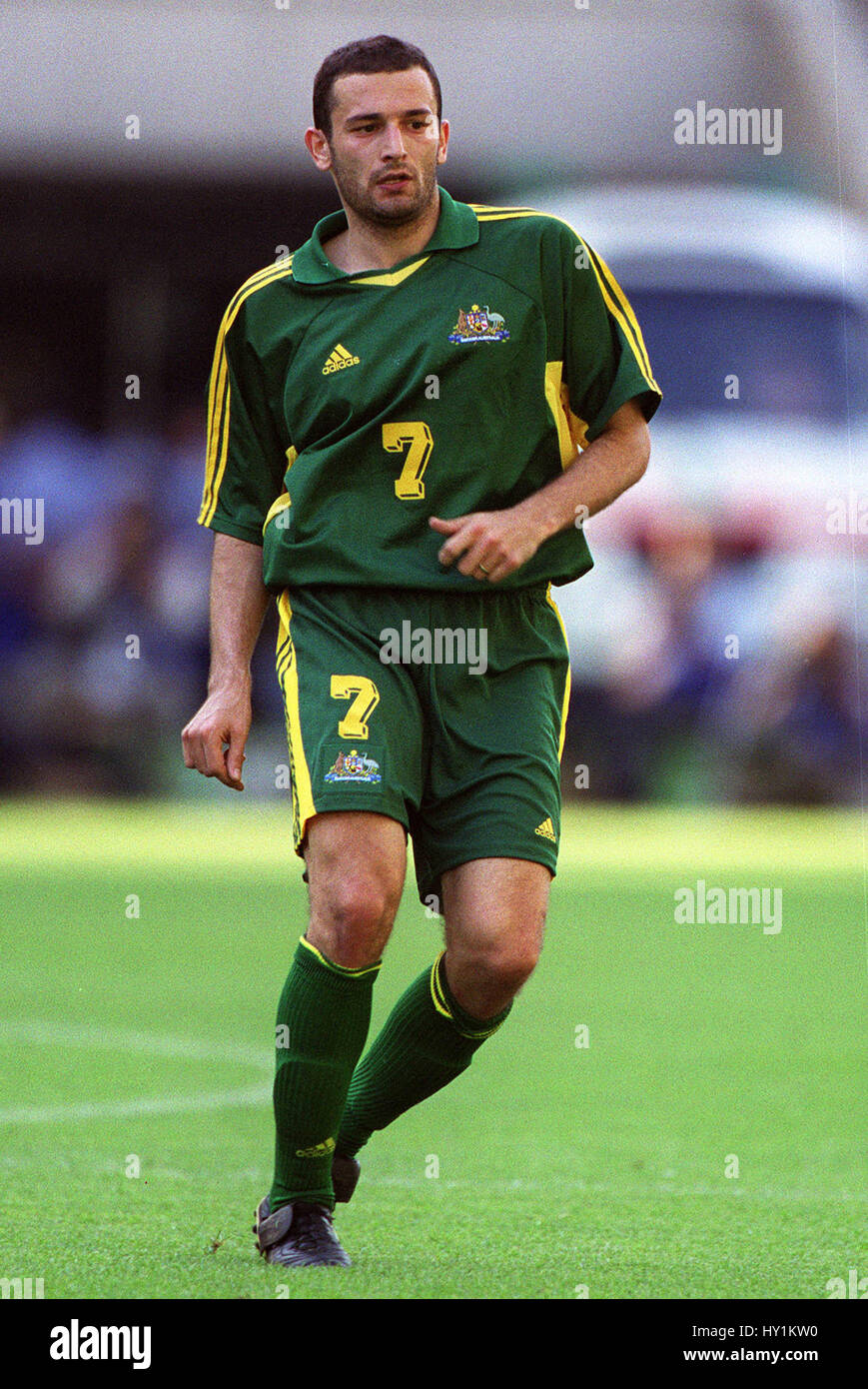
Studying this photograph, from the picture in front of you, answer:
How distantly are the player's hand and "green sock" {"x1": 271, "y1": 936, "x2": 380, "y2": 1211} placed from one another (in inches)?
14.2

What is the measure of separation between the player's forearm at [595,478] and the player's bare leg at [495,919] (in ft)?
2.07

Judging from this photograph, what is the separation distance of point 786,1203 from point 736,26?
39.7 feet

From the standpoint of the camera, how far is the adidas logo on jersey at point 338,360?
162 inches

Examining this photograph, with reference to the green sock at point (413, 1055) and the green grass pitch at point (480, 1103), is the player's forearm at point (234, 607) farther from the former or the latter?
the green grass pitch at point (480, 1103)

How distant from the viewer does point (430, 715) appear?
13.6 ft

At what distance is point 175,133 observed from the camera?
17.0m

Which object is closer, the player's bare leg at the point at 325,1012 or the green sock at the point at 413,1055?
the player's bare leg at the point at 325,1012

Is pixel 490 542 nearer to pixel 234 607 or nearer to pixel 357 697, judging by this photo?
pixel 357 697

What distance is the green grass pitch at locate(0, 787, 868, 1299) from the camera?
4.11 meters

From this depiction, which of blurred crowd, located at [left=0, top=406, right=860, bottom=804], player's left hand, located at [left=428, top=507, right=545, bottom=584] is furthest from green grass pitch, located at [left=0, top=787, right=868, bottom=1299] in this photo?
blurred crowd, located at [left=0, top=406, right=860, bottom=804]

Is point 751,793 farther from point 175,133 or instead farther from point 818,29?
point 175,133

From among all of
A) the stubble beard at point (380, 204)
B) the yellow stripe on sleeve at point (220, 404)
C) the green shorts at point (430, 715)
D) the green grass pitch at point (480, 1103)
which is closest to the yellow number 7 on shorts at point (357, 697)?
the green shorts at point (430, 715)

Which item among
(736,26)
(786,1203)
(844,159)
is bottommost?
(786,1203)
